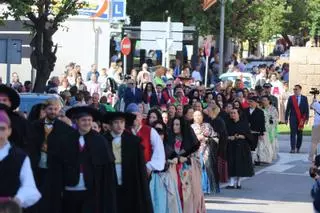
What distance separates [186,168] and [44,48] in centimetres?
915

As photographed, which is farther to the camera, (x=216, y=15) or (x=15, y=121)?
(x=216, y=15)

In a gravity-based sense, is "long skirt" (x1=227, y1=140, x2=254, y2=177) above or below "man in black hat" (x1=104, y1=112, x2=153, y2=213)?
below

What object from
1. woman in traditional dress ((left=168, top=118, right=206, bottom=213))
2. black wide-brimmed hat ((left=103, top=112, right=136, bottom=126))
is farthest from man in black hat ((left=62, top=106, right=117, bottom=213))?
woman in traditional dress ((left=168, top=118, right=206, bottom=213))

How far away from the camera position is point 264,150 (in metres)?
26.9

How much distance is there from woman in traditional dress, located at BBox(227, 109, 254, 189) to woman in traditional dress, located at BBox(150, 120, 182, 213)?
18.9 feet

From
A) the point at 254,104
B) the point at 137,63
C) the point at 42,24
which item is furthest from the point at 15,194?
the point at 137,63

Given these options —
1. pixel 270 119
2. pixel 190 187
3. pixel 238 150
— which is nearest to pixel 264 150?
pixel 270 119

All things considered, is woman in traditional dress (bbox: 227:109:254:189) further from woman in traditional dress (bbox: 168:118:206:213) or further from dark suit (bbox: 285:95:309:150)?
dark suit (bbox: 285:95:309:150)

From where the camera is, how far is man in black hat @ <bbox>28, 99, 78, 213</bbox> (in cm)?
Result: 1146

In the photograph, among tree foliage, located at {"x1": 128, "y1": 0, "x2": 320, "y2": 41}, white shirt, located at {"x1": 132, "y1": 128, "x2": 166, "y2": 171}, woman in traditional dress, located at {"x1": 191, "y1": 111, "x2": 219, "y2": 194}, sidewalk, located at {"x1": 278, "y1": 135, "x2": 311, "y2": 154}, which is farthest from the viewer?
tree foliage, located at {"x1": 128, "y1": 0, "x2": 320, "y2": 41}

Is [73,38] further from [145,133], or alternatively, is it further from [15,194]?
[15,194]

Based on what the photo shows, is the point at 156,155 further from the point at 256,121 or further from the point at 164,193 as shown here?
the point at 256,121

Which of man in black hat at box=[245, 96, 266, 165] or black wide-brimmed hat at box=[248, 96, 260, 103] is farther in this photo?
black wide-brimmed hat at box=[248, 96, 260, 103]

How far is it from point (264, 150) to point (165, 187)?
38.3 ft
